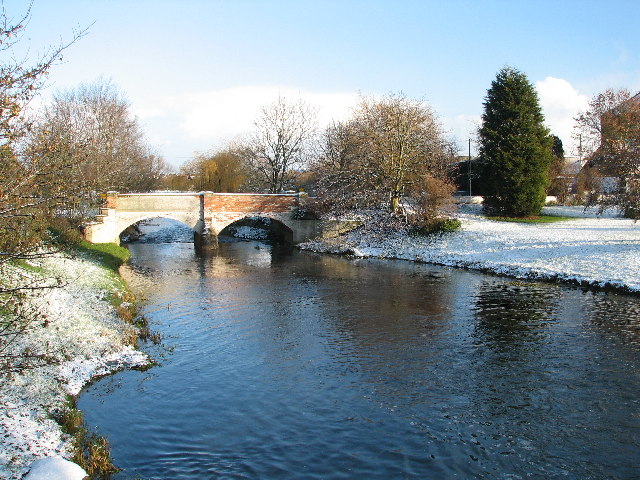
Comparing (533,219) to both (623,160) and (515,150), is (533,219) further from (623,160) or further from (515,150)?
(623,160)

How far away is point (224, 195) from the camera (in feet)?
127

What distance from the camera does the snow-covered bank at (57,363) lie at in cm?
816

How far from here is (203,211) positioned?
3866 cm

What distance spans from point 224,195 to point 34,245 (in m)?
32.3

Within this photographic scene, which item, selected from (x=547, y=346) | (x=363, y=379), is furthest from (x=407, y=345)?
(x=547, y=346)

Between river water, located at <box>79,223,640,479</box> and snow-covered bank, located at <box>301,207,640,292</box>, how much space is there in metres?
3.29

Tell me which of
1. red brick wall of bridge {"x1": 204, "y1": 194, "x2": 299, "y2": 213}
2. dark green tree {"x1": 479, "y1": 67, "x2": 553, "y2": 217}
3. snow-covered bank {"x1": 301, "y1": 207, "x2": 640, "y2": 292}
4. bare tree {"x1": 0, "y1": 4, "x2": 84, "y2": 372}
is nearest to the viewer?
bare tree {"x1": 0, "y1": 4, "x2": 84, "y2": 372}

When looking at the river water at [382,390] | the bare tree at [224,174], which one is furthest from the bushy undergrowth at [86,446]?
the bare tree at [224,174]

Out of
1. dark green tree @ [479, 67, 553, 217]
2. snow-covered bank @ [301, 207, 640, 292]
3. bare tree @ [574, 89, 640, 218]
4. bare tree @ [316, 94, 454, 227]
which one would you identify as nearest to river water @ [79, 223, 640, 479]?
snow-covered bank @ [301, 207, 640, 292]

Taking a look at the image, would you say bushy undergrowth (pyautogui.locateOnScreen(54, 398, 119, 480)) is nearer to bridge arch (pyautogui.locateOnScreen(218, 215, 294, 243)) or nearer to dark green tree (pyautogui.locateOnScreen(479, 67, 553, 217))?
bridge arch (pyautogui.locateOnScreen(218, 215, 294, 243))

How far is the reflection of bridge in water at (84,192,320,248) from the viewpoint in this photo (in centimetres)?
3616

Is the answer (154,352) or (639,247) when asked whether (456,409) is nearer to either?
(154,352)

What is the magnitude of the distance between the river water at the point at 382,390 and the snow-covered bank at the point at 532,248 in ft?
10.8

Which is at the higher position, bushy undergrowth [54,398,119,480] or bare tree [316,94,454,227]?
bare tree [316,94,454,227]
